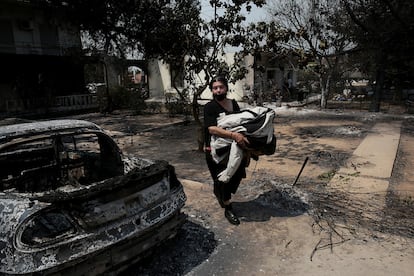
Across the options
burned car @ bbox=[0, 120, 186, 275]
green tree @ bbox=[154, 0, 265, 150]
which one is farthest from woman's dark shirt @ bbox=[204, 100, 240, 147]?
green tree @ bbox=[154, 0, 265, 150]

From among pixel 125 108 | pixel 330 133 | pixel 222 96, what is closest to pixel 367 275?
pixel 222 96

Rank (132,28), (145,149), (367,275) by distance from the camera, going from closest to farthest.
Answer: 1. (367,275)
2. (145,149)
3. (132,28)

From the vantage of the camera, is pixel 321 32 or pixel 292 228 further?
pixel 321 32

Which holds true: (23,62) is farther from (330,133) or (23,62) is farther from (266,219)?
(266,219)

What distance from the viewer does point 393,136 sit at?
9.11 m

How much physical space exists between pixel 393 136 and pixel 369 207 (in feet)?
18.6

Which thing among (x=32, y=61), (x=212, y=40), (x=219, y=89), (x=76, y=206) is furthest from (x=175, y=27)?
(x=32, y=61)

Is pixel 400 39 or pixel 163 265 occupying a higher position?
pixel 400 39

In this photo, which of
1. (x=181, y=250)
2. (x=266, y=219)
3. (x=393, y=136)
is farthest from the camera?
(x=393, y=136)

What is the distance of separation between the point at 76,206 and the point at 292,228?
2.50m

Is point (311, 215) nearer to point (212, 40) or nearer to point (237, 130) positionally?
point (237, 130)

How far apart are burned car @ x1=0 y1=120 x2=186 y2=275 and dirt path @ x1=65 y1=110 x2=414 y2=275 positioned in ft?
1.87

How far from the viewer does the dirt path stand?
10.4ft

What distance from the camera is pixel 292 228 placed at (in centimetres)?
390
